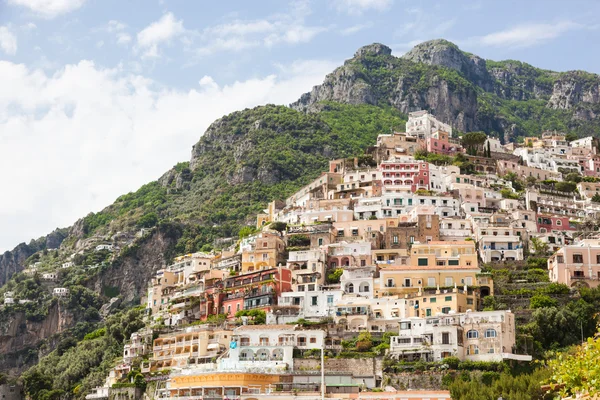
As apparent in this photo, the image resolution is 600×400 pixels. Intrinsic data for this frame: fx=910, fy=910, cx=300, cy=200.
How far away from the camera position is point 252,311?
251ft

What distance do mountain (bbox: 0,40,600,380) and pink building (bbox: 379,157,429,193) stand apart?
2795 centimetres

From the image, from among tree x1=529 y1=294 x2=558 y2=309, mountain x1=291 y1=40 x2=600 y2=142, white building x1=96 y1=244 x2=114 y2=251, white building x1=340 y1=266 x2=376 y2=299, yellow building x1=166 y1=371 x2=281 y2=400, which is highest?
mountain x1=291 y1=40 x2=600 y2=142

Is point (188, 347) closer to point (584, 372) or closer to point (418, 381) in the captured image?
point (418, 381)

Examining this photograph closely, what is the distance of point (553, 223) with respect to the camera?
9300 centimetres

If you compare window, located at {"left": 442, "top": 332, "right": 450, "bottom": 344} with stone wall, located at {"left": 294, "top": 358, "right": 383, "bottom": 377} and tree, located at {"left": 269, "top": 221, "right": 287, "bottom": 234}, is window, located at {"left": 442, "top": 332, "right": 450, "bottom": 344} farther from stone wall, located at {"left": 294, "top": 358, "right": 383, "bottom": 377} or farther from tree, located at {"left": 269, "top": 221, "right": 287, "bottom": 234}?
tree, located at {"left": 269, "top": 221, "right": 287, "bottom": 234}

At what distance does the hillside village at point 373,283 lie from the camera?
6394 centimetres

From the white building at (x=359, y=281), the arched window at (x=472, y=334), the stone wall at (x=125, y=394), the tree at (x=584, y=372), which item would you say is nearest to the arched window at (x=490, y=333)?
the arched window at (x=472, y=334)

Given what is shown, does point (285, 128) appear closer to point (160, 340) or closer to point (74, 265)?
point (74, 265)

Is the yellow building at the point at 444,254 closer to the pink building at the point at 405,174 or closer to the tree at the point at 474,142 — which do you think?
the pink building at the point at 405,174

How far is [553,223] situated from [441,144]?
27335mm

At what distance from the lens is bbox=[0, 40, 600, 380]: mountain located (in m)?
120

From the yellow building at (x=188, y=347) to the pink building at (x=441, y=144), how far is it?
5172cm

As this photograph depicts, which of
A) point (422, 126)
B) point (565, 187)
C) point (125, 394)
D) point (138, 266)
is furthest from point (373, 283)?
point (138, 266)

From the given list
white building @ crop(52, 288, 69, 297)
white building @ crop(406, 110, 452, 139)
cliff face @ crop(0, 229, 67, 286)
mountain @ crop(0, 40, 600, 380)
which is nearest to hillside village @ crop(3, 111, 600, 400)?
white building @ crop(406, 110, 452, 139)
